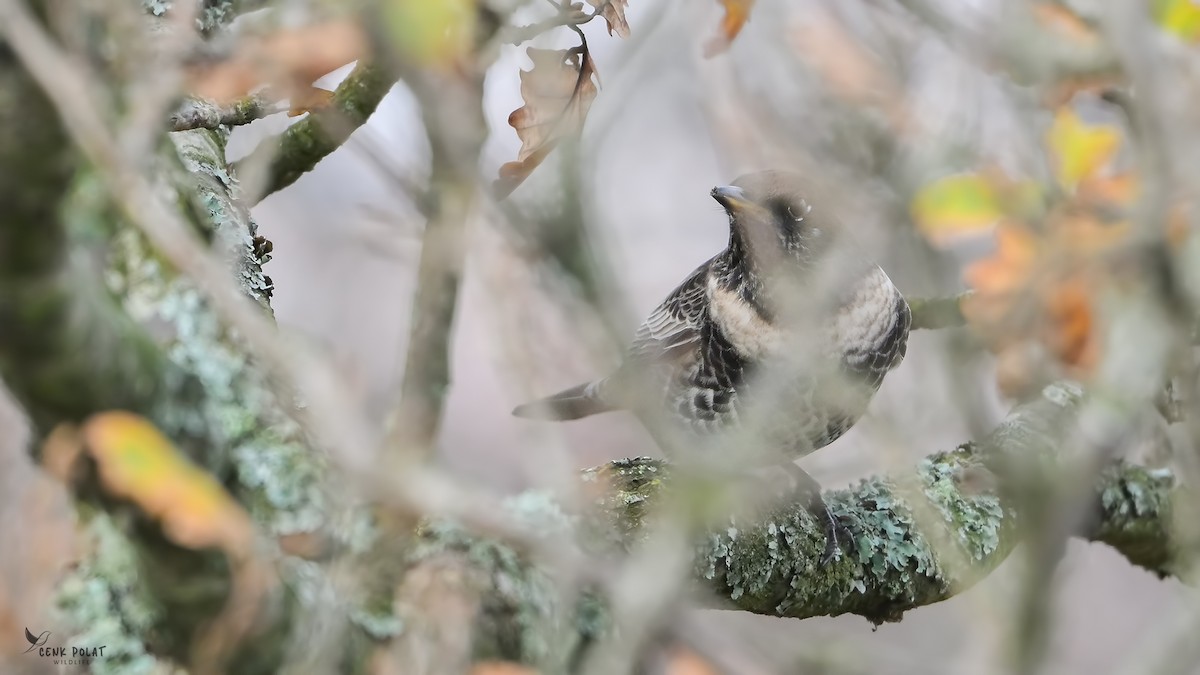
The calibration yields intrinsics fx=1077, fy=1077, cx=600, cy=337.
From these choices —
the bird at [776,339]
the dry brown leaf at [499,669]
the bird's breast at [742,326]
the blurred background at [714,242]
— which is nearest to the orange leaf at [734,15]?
the blurred background at [714,242]

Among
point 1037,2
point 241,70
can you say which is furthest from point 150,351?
point 1037,2

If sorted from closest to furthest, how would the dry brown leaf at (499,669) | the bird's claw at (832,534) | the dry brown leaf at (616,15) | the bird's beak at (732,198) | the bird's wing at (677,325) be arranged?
1. the dry brown leaf at (499,669)
2. the dry brown leaf at (616,15)
3. the bird's claw at (832,534)
4. the bird's beak at (732,198)
5. the bird's wing at (677,325)

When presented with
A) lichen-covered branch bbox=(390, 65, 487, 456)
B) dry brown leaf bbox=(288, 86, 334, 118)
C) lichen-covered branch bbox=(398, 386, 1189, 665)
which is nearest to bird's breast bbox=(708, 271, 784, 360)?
lichen-covered branch bbox=(398, 386, 1189, 665)

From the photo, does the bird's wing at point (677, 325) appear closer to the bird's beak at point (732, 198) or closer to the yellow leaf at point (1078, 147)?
the bird's beak at point (732, 198)

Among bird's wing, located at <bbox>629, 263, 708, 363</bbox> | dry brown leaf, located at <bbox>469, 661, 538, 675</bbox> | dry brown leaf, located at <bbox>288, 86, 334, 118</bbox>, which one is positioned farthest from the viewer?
bird's wing, located at <bbox>629, 263, 708, 363</bbox>

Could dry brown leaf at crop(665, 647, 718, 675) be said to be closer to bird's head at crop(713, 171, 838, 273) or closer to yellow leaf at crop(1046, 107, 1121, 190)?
bird's head at crop(713, 171, 838, 273)
